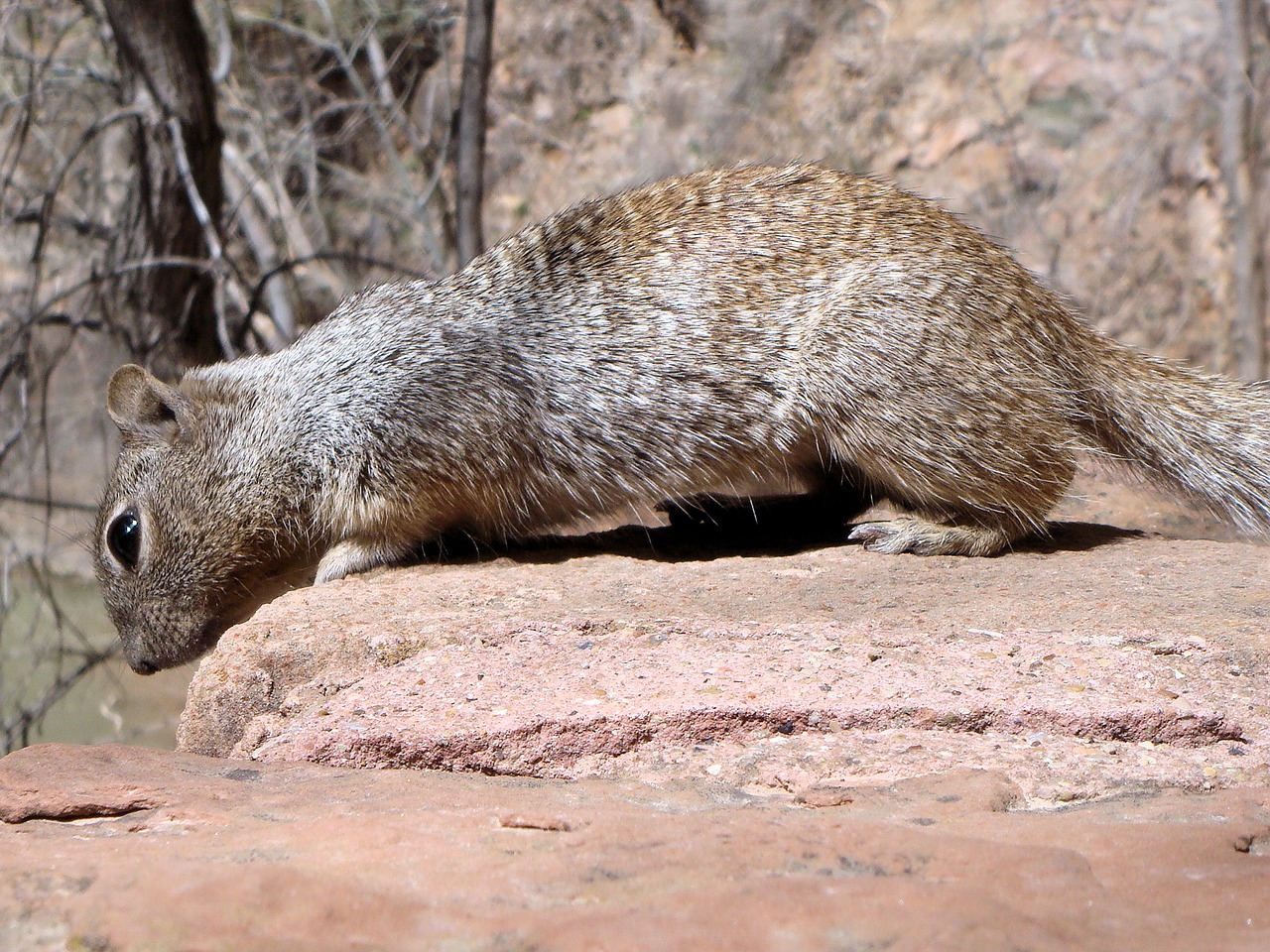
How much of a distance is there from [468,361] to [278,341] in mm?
4394

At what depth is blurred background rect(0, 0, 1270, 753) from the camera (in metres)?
8.95

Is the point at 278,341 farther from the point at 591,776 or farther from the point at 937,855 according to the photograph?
the point at 937,855

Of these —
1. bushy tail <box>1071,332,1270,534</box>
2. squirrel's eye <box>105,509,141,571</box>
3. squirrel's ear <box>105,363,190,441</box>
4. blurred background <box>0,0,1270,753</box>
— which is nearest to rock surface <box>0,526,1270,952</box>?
bushy tail <box>1071,332,1270,534</box>

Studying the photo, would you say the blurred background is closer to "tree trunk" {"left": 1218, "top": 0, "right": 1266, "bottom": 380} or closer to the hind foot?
"tree trunk" {"left": 1218, "top": 0, "right": 1266, "bottom": 380}

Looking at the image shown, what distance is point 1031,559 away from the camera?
183 inches

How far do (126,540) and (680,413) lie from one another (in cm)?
214

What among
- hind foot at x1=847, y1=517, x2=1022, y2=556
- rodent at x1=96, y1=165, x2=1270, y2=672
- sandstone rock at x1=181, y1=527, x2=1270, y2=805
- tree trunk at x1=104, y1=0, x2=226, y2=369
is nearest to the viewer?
sandstone rock at x1=181, y1=527, x2=1270, y2=805

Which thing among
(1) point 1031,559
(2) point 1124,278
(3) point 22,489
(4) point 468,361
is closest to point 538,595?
(4) point 468,361

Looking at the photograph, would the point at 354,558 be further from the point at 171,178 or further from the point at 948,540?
the point at 171,178

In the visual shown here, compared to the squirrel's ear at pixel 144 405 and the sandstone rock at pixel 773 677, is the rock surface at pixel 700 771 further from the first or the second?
the squirrel's ear at pixel 144 405

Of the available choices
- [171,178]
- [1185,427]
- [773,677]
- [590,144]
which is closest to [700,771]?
[773,677]

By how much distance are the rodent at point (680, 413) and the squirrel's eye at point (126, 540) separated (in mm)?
11

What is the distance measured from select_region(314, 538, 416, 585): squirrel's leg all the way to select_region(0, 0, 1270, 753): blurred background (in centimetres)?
338

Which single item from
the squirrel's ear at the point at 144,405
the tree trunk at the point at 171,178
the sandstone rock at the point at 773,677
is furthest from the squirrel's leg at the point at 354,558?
the tree trunk at the point at 171,178
